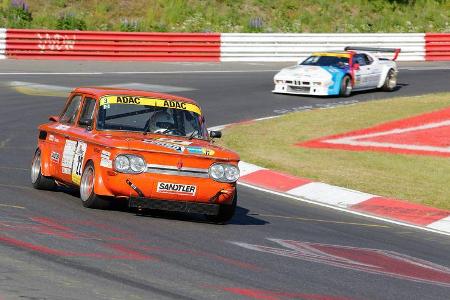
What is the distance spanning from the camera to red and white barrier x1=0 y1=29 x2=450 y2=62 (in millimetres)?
32978

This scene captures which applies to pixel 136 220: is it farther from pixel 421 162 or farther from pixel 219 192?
pixel 421 162

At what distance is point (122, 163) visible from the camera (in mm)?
11086

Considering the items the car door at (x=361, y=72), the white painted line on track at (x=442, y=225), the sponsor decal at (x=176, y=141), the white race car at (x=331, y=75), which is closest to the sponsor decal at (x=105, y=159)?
the sponsor decal at (x=176, y=141)

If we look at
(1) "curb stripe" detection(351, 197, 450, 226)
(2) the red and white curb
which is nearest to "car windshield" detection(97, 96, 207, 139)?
(2) the red and white curb

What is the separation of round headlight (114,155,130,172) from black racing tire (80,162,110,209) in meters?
0.37

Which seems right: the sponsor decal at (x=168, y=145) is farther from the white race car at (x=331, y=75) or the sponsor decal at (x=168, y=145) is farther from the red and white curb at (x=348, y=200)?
the white race car at (x=331, y=75)

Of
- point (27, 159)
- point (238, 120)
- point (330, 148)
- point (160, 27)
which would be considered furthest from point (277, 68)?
point (27, 159)

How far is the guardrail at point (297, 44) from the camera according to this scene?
3650cm

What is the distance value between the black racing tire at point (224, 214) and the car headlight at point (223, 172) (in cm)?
27

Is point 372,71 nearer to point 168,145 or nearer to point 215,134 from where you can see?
point 215,134

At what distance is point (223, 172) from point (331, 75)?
1707cm

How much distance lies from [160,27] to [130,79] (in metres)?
11.3

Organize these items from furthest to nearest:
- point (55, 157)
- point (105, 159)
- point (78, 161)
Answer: point (55, 157) < point (78, 161) < point (105, 159)

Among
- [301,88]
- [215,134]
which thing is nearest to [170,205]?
[215,134]
